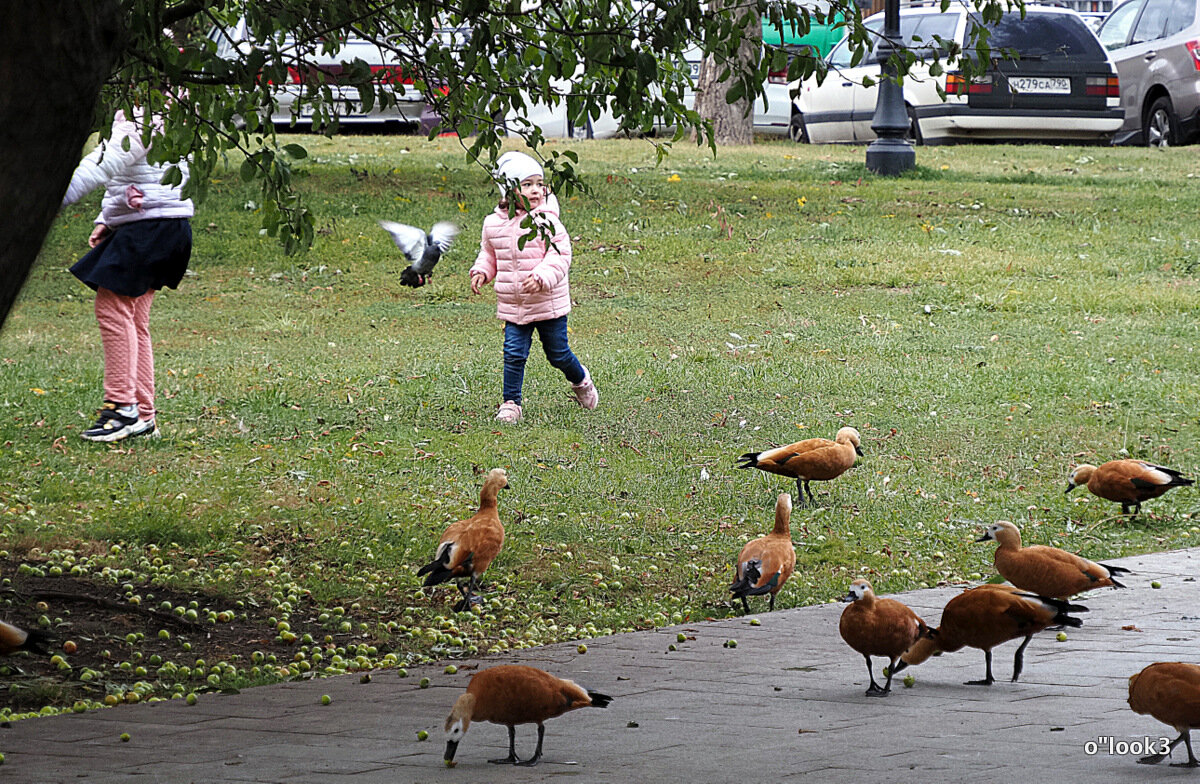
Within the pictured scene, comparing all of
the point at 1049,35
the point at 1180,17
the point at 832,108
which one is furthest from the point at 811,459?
the point at 832,108

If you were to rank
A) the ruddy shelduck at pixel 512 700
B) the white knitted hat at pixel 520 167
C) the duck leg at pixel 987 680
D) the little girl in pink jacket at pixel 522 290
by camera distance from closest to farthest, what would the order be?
the ruddy shelduck at pixel 512 700 → the duck leg at pixel 987 680 → the white knitted hat at pixel 520 167 → the little girl in pink jacket at pixel 522 290

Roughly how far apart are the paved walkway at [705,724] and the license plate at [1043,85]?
16.6m

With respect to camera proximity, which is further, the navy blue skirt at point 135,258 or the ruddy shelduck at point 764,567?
the navy blue skirt at point 135,258

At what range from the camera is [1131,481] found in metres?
6.94

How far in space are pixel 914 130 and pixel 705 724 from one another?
1999 cm

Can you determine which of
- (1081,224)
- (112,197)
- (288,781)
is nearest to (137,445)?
(112,197)

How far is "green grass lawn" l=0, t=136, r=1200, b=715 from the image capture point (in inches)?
263

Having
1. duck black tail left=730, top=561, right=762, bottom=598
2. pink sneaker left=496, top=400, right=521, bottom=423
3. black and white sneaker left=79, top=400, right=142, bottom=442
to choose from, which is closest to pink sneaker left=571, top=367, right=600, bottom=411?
pink sneaker left=496, top=400, right=521, bottom=423

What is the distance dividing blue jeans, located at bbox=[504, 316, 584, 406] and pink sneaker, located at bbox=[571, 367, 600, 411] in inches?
9.1

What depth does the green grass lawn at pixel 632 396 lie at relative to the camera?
6.69m

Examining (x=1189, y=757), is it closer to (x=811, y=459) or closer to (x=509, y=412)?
(x=811, y=459)

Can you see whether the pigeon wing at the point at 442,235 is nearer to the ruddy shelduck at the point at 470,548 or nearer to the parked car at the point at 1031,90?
the ruddy shelduck at the point at 470,548

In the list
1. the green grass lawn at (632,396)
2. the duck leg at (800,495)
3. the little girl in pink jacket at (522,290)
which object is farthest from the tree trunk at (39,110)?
the little girl in pink jacket at (522,290)

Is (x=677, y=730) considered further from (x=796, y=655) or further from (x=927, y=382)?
(x=927, y=382)
